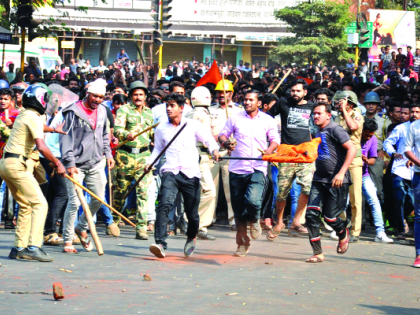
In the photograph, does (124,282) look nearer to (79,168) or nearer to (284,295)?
(284,295)

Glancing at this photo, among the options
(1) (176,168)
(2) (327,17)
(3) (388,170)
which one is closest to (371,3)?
(2) (327,17)

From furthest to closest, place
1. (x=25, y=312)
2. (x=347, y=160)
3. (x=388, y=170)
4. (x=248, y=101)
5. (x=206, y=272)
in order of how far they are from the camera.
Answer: (x=388, y=170) < (x=248, y=101) < (x=347, y=160) < (x=206, y=272) < (x=25, y=312)

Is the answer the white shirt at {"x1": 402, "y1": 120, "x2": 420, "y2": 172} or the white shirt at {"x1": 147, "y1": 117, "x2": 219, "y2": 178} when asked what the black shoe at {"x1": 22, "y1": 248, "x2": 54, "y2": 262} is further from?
the white shirt at {"x1": 402, "y1": 120, "x2": 420, "y2": 172}

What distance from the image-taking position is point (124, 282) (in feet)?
24.2

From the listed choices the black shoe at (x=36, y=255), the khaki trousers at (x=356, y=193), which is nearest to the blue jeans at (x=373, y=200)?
the khaki trousers at (x=356, y=193)

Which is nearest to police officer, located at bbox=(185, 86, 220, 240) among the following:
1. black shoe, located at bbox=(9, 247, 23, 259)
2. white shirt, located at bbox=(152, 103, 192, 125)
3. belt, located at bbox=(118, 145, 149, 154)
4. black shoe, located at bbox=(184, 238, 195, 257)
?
white shirt, located at bbox=(152, 103, 192, 125)

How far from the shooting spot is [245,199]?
934cm

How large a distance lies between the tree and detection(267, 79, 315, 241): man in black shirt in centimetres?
3590

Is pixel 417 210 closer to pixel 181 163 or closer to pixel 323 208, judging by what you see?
pixel 323 208

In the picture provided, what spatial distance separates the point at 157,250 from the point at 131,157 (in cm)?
233

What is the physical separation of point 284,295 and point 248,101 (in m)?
3.20

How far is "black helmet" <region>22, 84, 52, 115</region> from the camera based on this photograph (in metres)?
8.51

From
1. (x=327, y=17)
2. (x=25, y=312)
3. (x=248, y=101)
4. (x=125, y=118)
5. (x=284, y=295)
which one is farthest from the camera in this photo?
(x=327, y=17)

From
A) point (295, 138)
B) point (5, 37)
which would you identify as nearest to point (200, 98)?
point (295, 138)
